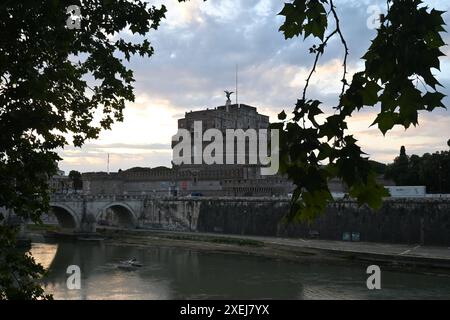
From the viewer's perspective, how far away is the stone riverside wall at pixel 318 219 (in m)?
30.6

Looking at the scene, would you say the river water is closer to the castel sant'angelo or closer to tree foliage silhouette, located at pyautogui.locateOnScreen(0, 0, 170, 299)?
tree foliage silhouette, located at pyautogui.locateOnScreen(0, 0, 170, 299)

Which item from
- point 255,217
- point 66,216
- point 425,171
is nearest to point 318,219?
point 255,217

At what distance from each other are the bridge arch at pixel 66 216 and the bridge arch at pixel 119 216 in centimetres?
226

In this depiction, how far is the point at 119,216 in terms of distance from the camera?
4641 cm

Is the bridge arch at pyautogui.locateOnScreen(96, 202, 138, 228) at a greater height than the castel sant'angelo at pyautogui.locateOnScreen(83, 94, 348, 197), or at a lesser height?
lesser

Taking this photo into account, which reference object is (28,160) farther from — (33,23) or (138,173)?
(138,173)

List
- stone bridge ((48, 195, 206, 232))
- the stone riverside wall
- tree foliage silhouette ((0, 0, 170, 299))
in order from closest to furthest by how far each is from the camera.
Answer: tree foliage silhouette ((0, 0, 170, 299)), the stone riverside wall, stone bridge ((48, 195, 206, 232))

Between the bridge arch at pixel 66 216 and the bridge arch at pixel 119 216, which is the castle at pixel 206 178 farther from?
the bridge arch at pixel 66 216

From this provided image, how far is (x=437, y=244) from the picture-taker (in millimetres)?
29984

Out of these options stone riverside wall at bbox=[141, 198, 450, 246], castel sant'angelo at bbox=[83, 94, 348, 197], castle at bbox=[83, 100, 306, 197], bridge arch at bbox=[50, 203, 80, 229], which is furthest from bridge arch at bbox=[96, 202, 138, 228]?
castel sant'angelo at bbox=[83, 94, 348, 197]

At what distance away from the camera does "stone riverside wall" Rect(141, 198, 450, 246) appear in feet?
100

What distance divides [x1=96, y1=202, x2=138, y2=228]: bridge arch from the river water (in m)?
14.3

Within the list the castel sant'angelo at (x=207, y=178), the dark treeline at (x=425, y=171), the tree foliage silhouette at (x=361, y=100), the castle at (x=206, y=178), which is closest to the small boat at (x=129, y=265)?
the castel sant'angelo at (x=207, y=178)

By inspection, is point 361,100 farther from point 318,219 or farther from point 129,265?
point 318,219
